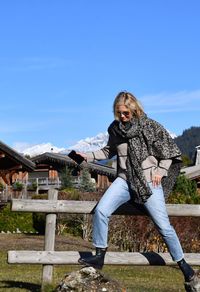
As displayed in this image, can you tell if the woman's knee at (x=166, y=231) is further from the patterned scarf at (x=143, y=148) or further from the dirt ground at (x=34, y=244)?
the dirt ground at (x=34, y=244)

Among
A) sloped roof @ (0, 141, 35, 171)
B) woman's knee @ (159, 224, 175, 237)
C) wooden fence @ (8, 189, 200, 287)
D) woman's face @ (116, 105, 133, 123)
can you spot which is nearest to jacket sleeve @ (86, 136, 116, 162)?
woman's face @ (116, 105, 133, 123)

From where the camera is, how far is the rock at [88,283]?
6.85 meters

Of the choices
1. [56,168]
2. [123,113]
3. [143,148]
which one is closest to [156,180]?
[143,148]

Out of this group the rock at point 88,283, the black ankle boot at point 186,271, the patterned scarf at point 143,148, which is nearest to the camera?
the rock at point 88,283

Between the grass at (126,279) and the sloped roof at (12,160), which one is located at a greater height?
the sloped roof at (12,160)

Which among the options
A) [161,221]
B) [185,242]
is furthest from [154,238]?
[161,221]

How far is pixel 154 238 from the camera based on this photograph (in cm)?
1839

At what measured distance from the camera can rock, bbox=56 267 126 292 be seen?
6.85 m

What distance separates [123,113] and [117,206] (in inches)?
39.7

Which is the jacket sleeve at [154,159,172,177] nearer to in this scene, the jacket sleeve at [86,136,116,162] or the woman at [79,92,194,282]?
the woman at [79,92,194,282]

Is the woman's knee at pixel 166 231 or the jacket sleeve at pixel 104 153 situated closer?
the woman's knee at pixel 166 231

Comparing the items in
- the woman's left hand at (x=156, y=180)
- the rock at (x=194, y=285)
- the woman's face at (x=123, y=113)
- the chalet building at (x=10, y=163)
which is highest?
the chalet building at (x=10, y=163)

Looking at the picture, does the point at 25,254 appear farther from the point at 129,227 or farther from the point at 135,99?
the point at 129,227

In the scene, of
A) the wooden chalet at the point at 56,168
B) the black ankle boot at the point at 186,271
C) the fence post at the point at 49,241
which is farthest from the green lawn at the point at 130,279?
the wooden chalet at the point at 56,168
